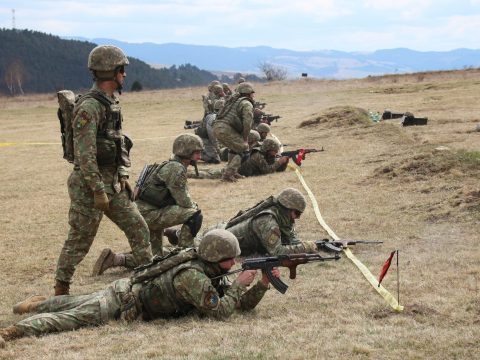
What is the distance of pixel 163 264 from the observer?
6.32 meters

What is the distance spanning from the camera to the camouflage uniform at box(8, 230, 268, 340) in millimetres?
6125

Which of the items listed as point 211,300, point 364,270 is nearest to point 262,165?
point 364,270

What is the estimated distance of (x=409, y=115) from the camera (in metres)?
20.4

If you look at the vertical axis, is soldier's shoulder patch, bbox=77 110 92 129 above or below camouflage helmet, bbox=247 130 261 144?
above

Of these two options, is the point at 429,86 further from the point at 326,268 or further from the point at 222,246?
the point at 222,246

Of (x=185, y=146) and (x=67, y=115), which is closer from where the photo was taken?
(x=67, y=115)

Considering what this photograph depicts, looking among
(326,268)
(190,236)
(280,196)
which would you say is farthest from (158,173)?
(326,268)

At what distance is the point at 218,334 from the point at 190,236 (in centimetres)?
292

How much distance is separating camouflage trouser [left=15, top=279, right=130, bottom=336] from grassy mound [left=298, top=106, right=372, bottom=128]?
52.9 ft

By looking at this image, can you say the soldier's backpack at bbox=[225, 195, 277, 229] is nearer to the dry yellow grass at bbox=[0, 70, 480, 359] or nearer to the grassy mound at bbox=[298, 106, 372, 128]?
the dry yellow grass at bbox=[0, 70, 480, 359]

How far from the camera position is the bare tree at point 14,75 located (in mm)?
117113

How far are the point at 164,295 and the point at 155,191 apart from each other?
2570 millimetres

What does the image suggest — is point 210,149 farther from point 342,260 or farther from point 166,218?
point 342,260

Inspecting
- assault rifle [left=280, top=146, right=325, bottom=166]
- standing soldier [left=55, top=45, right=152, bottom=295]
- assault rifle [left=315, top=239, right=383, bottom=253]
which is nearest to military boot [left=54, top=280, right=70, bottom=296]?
standing soldier [left=55, top=45, right=152, bottom=295]
